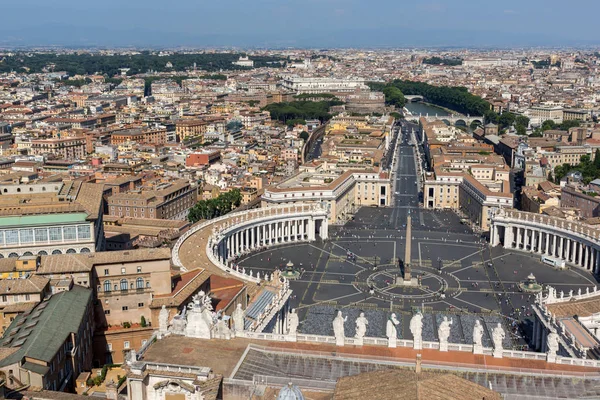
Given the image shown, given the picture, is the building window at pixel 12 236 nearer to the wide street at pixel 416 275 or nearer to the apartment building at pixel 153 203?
the wide street at pixel 416 275

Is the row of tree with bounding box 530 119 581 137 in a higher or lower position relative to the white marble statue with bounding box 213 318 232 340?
lower

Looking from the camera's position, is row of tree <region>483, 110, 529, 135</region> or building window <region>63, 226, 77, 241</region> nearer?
building window <region>63, 226, 77, 241</region>

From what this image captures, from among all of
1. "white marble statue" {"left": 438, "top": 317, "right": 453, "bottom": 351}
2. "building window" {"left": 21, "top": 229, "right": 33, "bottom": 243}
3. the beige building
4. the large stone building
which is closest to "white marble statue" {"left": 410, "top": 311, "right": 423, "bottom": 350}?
"white marble statue" {"left": 438, "top": 317, "right": 453, "bottom": 351}

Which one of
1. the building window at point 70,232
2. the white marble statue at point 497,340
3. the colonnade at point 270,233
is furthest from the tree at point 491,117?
the white marble statue at point 497,340

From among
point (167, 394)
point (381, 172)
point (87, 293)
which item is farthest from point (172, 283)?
point (381, 172)

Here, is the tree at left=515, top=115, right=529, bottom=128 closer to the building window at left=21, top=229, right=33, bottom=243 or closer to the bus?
the bus
